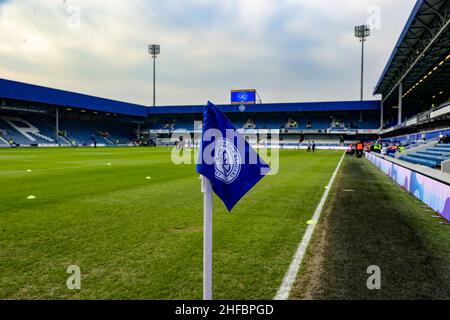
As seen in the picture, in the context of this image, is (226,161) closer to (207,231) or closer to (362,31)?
(207,231)

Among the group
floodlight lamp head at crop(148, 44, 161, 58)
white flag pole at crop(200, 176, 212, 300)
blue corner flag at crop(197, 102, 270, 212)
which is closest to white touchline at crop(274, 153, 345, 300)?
white flag pole at crop(200, 176, 212, 300)

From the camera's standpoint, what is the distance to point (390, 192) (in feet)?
33.7

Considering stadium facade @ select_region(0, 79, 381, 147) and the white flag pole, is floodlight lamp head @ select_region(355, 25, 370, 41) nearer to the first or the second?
stadium facade @ select_region(0, 79, 381, 147)

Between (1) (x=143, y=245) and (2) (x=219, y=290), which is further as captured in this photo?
(1) (x=143, y=245)

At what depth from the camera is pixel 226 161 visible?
8.77 feet

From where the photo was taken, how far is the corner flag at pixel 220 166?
252 cm

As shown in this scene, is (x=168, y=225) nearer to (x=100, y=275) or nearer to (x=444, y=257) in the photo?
(x=100, y=275)

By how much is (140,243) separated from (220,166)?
288 centimetres

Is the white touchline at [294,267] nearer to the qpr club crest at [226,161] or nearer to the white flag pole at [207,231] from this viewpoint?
the white flag pole at [207,231]

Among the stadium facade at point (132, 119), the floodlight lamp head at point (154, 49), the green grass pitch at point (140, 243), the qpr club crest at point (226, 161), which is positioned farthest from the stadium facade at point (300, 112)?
the qpr club crest at point (226, 161)

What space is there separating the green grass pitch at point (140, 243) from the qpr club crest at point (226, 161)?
1330 mm

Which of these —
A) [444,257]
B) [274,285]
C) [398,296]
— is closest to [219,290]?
[274,285]

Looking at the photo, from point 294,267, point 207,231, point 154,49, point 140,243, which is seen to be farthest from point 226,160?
point 154,49

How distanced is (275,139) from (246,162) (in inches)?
2769
